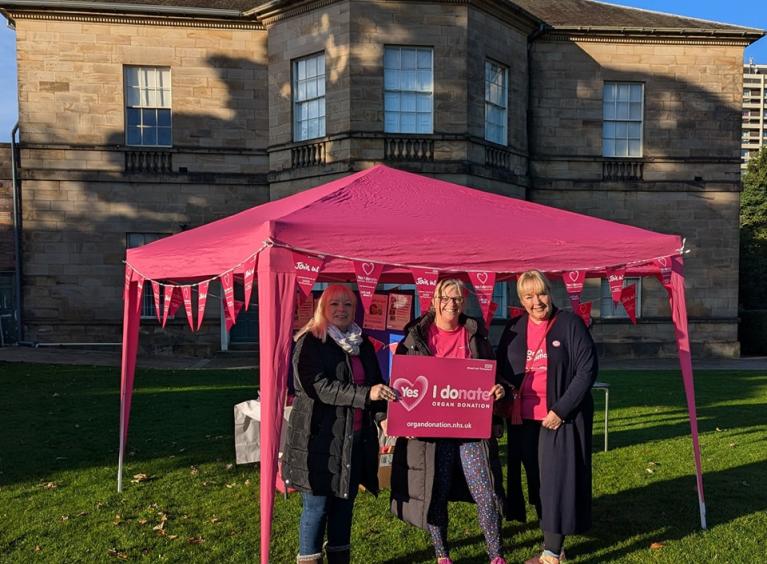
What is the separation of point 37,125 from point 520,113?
513 inches

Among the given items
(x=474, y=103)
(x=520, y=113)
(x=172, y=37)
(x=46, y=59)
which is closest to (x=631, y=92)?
(x=520, y=113)

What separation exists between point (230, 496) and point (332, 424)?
9.05 feet

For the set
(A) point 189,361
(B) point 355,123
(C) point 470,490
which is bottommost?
(A) point 189,361

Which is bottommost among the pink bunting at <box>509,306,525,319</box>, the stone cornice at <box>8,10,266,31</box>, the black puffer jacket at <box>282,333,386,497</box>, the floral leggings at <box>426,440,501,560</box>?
the floral leggings at <box>426,440,501,560</box>

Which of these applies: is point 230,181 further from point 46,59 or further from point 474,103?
point 474,103

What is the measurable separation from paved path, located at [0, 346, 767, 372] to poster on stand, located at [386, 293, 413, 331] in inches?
363

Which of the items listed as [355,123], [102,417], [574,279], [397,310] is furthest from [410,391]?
[355,123]

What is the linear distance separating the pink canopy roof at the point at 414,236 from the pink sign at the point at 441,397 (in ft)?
2.97

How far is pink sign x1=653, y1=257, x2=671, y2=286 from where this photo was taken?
549 centimetres

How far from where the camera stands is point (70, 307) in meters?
17.7

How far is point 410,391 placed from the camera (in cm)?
422

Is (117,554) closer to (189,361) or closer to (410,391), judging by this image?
(410,391)

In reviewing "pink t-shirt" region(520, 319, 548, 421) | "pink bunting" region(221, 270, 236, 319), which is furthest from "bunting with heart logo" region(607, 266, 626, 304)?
"pink bunting" region(221, 270, 236, 319)

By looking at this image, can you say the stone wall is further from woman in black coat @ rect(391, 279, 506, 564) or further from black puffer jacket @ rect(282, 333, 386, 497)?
black puffer jacket @ rect(282, 333, 386, 497)
